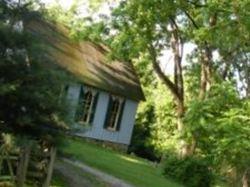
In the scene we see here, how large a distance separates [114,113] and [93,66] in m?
3.53

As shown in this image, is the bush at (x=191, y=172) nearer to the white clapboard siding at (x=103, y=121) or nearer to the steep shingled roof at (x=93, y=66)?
the white clapboard siding at (x=103, y=121)

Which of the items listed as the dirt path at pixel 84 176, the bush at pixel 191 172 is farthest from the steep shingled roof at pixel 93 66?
the dirt path at pixel 84 176

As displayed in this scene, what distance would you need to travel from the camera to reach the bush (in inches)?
1152

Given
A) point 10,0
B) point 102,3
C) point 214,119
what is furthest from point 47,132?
point 102,3

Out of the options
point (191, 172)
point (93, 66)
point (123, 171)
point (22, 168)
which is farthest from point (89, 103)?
point (22, 168)

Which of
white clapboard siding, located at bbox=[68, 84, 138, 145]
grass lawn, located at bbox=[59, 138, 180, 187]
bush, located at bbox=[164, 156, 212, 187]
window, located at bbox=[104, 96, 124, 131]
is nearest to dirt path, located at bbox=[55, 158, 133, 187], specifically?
grass lawn, located at bbox=[59, 138, 180, 187]

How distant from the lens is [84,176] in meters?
21.4

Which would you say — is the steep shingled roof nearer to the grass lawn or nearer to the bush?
the grass lawn

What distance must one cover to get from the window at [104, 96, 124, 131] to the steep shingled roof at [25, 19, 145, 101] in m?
0.58

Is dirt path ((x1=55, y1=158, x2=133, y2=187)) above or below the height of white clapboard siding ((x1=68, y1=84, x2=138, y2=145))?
below

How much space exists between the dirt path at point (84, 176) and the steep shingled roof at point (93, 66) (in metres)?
12.0

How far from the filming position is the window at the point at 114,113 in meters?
39.3

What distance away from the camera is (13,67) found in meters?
15.1

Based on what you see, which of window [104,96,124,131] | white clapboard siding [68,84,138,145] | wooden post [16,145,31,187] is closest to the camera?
wooden post [16,145,31,187]
